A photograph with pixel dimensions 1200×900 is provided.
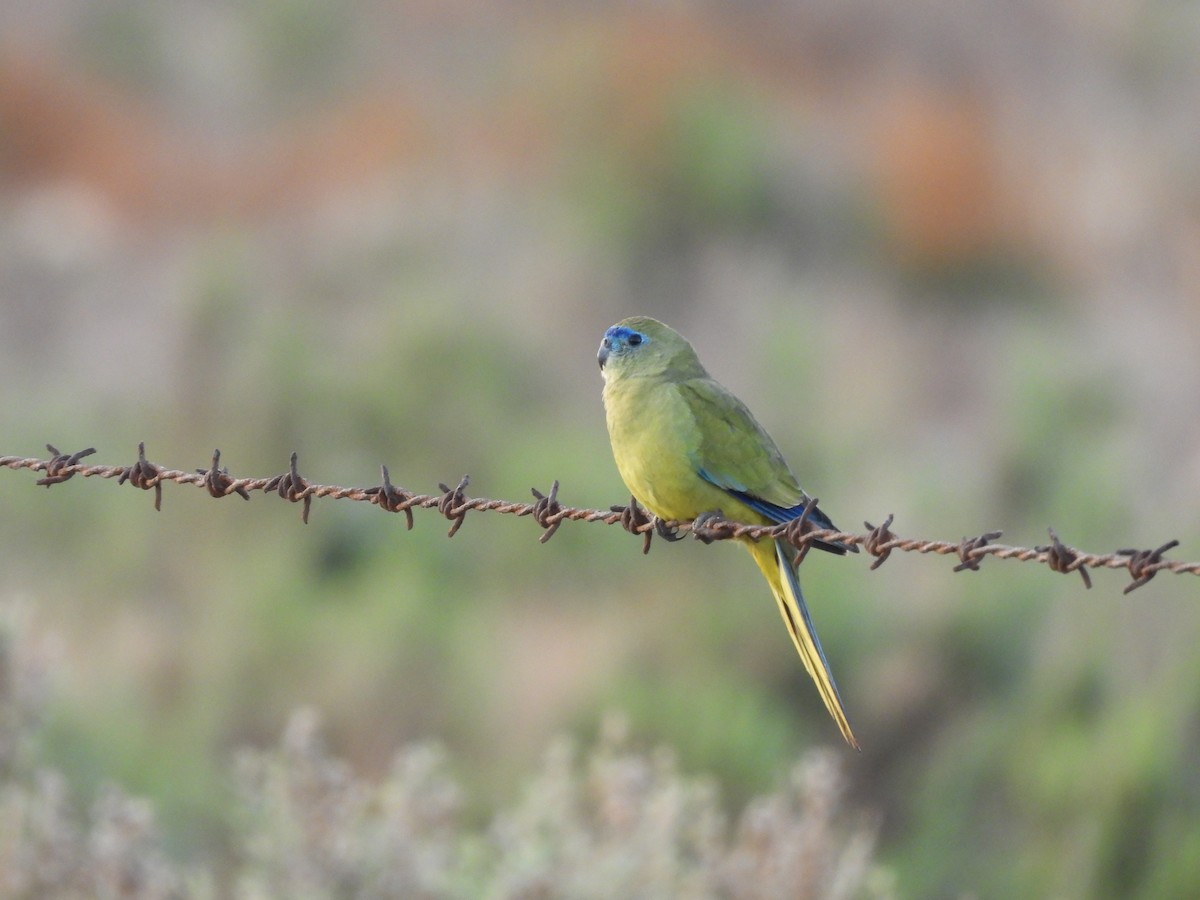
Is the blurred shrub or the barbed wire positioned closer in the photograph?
the barbed wire

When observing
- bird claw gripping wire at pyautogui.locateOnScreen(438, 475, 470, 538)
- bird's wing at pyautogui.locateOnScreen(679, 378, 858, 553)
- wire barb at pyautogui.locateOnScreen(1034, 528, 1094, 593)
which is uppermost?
bird's wing at pyautogui.locateOnScreen(679, 378, 858, 553)

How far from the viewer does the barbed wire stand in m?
4.12

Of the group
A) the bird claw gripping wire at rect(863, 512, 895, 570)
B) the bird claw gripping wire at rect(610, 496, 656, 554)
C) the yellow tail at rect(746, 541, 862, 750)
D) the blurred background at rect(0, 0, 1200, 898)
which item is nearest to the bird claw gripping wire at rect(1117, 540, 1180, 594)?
the bird claw gripping wire at rect(863, 512, 895, 570)

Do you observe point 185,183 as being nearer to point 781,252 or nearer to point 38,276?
point 38,276

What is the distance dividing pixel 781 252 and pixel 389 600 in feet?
51.3

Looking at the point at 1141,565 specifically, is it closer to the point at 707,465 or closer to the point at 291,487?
the point at 707,465

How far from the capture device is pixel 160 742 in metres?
12.5

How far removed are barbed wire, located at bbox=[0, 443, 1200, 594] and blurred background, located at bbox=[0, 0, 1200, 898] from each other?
4822 mm

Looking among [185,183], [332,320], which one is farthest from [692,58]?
[332,320]

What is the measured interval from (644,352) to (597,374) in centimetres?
1554

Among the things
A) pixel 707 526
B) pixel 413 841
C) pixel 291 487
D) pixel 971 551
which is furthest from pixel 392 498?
pixel 413 841

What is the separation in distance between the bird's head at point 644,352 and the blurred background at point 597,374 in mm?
4518

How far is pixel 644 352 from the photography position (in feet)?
20.8

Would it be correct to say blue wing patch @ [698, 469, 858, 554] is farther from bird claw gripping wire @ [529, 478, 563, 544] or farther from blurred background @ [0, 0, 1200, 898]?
blurred background @ [0, 0, 1200, 898]
